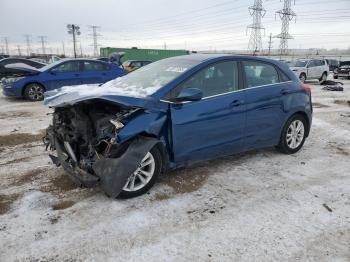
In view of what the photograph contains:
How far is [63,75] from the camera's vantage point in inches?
454

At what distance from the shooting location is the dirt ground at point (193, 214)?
9.53 feet

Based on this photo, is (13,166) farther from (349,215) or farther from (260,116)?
(349,215)

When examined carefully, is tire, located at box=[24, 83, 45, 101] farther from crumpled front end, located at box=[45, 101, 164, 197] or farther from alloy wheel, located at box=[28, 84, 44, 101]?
crumpled front end, located at box=[45, 101, 164, 197]

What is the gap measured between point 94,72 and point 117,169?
921cm

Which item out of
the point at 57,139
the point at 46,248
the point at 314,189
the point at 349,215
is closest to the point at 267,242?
the point at 349,215

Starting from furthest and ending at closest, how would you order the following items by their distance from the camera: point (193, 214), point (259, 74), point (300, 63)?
1. point (300, 63)
2. point (259, 74)
3. point (193, 214)

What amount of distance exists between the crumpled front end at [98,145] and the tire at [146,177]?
18 centimetres

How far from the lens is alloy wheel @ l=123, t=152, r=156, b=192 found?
3802 millimetres

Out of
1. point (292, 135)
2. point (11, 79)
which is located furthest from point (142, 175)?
point (11, 79)

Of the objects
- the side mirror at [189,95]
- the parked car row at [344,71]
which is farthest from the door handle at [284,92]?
the parked car row at [344,71]

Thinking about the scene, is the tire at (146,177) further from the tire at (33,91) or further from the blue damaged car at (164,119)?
the tire at (33,91)

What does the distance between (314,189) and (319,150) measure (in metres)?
1.87

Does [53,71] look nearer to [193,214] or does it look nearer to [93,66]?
[93,66]

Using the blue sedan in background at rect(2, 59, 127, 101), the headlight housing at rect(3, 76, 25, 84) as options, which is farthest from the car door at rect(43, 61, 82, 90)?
the headlight housing at rect(3, 76, 25, 84)
